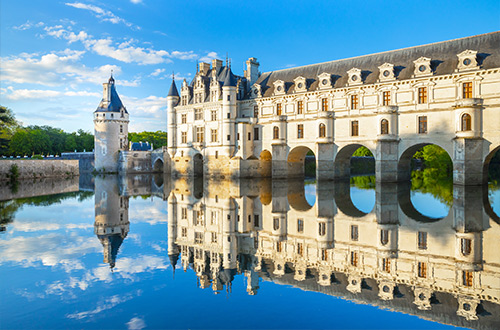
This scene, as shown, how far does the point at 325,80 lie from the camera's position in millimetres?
34250

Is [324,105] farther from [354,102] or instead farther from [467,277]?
[467,277]

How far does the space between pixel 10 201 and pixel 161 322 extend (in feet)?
67.2

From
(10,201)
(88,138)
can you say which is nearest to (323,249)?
(10,201)

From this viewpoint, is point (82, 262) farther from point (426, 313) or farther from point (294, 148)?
point (294, 148)

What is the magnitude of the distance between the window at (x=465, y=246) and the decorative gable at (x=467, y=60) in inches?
785

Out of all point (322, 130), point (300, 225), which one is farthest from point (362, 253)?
point (322, 130)

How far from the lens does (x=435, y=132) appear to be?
2778 cm

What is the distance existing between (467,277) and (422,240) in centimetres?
324

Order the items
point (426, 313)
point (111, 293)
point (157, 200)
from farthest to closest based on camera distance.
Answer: point (157, 200), point (111, 293), point (426, 313)

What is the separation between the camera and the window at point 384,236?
437 inches

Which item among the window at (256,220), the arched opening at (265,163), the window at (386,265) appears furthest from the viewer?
the arched opening at (265,163)

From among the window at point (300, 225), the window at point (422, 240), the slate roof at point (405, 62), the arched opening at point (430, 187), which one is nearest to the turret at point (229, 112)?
the slate roof at point (405, 62)

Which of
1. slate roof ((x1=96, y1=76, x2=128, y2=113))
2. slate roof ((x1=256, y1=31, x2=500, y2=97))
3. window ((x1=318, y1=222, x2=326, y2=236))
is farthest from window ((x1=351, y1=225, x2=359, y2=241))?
slate roof ((x1=96, y1=76, x2=128, y2=113))

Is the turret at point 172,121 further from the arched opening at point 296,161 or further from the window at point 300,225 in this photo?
the window at point 300,225
